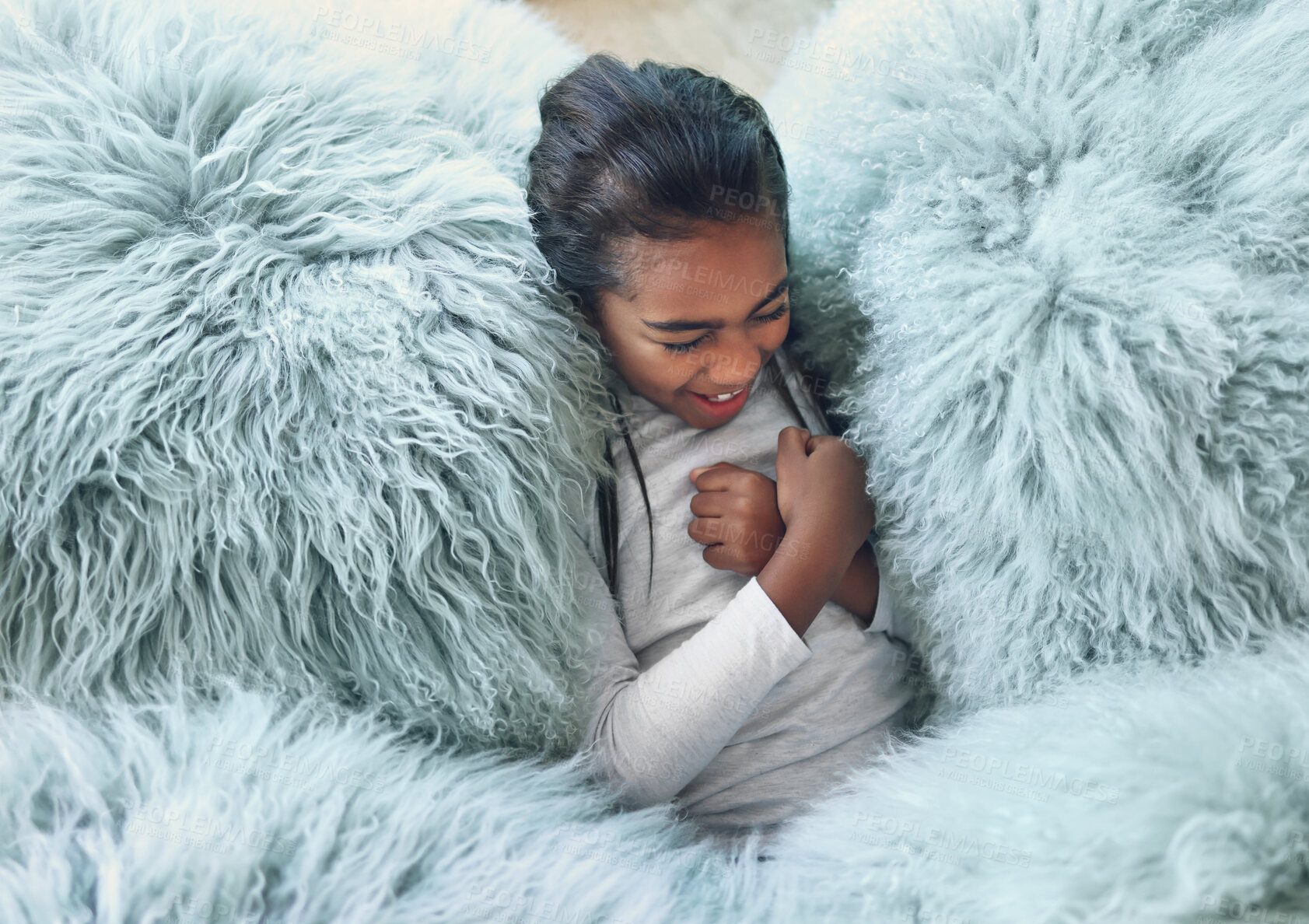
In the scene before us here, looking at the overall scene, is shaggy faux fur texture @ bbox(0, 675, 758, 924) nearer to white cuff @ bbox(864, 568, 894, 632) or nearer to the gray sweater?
the gray sweater

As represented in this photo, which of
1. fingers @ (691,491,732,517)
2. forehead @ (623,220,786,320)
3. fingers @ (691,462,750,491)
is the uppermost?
forehead @ (623,220,786,320)

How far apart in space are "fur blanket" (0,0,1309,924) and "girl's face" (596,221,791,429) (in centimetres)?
7

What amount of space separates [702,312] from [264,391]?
346mm

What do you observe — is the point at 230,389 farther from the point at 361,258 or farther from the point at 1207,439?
the point at 1207,439

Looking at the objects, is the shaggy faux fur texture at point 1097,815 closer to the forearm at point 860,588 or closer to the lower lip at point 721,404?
the forearm at point 860,588

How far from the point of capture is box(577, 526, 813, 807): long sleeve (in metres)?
0.71

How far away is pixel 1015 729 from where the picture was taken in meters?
0.65

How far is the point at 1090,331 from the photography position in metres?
0.64
